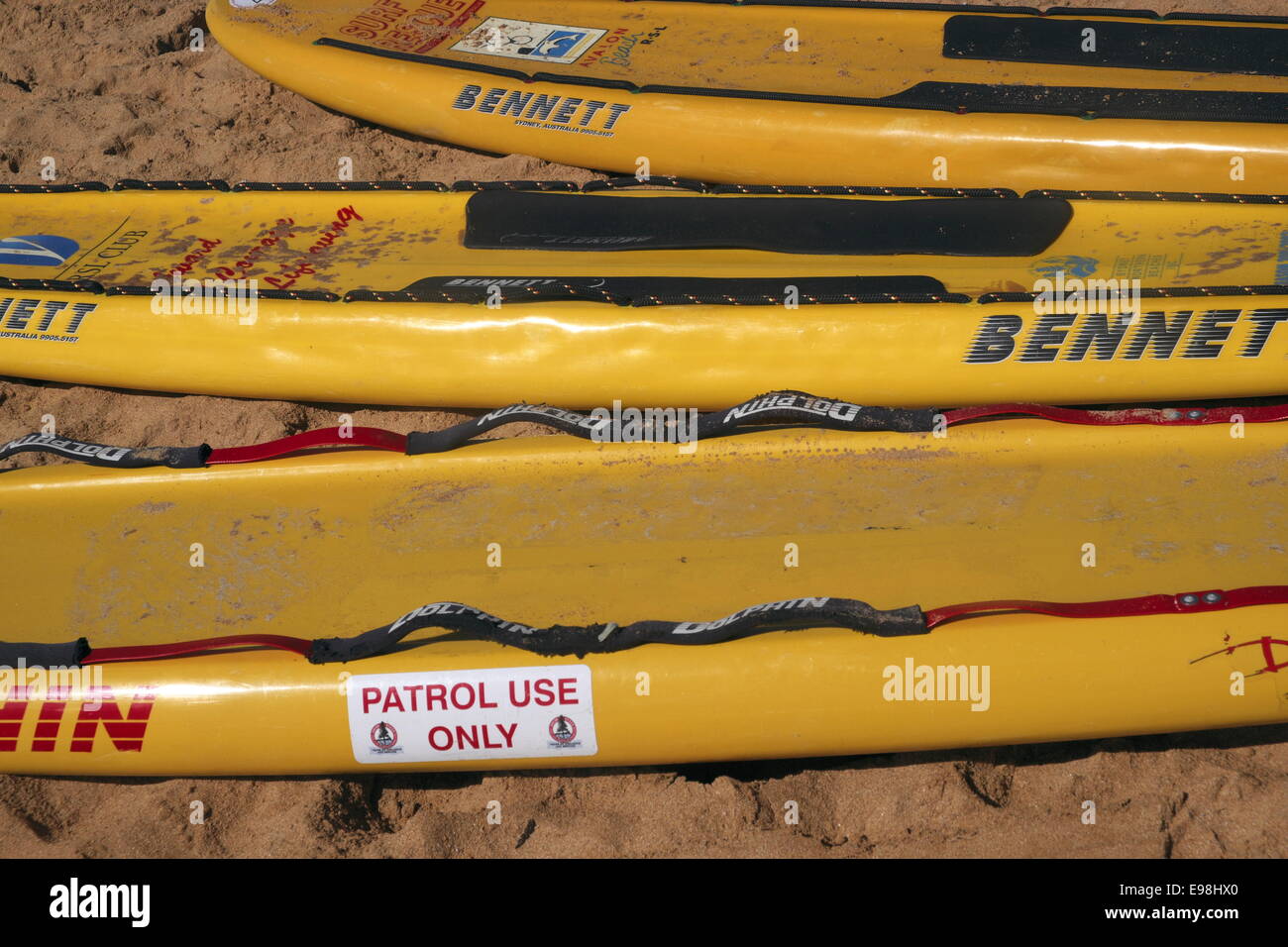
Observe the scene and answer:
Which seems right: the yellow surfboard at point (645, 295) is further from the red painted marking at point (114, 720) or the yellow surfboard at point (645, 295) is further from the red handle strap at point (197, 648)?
the red painted marking at point (114, 720)

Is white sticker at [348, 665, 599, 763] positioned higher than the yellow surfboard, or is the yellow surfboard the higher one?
the yellow surfboard

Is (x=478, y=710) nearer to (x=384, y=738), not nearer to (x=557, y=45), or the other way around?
(x=384, y=738)

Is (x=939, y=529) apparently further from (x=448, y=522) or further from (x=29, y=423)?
(x=29, y=423)

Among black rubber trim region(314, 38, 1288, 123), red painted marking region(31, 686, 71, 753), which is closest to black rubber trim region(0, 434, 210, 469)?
red painted marking region(31, 686, 71, 753)

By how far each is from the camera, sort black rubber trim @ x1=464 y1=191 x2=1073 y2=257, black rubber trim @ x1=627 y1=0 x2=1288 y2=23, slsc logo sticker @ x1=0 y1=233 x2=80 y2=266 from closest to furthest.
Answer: black rubber trim @ x1=464 y1=191 x2=1073 y2=257, slsc logo sticker @ x1=0 y1=233 x2=80 y2=266, black rubber trim @ x1=627 y1=0 x2=1288 y2=23

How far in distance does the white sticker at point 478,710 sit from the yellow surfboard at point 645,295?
1511mm

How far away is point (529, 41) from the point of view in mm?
6086

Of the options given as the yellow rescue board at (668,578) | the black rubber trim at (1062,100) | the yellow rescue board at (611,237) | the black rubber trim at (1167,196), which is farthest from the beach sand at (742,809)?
the black rubber trim at (1062,100)


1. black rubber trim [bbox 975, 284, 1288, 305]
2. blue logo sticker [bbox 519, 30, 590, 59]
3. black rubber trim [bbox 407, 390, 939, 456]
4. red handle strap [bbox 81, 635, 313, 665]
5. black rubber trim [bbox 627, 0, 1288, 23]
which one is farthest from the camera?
blue logo sticker [bbox 519, 30, 590, 59]

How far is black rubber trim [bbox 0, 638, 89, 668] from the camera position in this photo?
3.12 meters

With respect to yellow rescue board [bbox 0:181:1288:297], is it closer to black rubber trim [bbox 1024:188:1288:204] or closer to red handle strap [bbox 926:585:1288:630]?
black rubber trim [bbox 1024:188:1288:204]

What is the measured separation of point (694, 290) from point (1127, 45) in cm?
275

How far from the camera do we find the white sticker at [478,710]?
3.06m

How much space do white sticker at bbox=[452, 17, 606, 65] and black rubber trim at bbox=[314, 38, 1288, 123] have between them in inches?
23.9
